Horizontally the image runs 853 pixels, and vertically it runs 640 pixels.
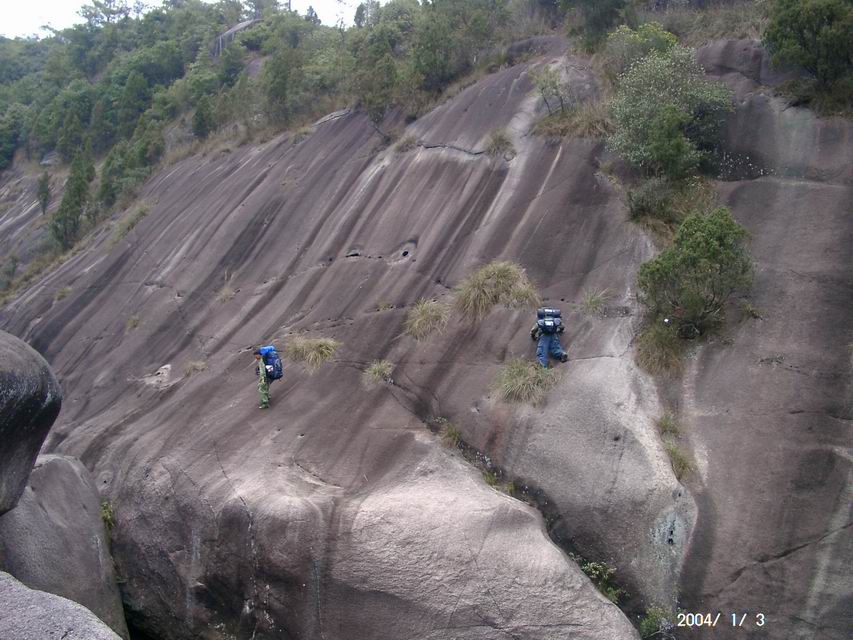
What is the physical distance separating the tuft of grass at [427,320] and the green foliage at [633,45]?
24.6 ft

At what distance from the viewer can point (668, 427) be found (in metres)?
10.2

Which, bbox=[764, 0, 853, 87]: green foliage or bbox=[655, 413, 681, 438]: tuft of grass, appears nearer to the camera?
bbox=[655, 413, 681, 438]: tuft of grass

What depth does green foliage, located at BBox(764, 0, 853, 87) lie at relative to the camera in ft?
42.2

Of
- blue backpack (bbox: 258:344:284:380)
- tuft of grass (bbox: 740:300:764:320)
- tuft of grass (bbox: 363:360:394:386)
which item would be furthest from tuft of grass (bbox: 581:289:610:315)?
blue backpack (bbox: 258:344:284:380)

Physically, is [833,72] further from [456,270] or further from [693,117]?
[456,270]

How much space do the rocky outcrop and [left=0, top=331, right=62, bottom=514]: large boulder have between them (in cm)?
306

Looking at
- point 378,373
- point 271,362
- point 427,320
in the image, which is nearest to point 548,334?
point 427,320

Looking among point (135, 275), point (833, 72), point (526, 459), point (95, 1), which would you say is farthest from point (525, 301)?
point (95, 1)

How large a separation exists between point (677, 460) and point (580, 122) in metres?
8.48

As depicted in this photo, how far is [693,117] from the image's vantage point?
560 inches

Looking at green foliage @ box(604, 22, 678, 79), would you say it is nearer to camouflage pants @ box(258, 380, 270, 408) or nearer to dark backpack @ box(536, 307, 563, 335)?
dark backpack @ box(536, 307, 563, 335)

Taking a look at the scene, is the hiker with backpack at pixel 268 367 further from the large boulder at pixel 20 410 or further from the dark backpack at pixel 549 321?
the dark backpack at pixel 549 321

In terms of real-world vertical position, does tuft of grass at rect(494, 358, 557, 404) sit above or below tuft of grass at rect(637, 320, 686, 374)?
below

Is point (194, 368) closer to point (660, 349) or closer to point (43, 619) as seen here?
point (43, 619)
